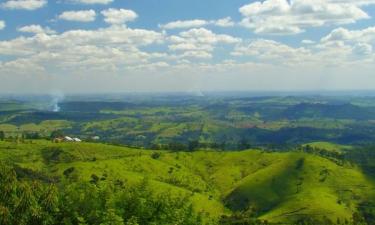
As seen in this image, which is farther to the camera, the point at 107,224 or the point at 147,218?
the point at 147,218

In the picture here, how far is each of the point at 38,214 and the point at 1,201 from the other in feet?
48.9

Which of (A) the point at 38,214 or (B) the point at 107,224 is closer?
(B) the point at 107,224

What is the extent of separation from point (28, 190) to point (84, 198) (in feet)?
41.1

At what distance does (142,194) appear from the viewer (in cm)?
7662

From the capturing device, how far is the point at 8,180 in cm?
9481

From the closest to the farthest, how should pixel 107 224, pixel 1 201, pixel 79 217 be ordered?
pixel 107 224 < pixel 79 217 < pixel 1 201

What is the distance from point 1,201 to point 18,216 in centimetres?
970

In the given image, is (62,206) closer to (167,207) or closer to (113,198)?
(113,198)

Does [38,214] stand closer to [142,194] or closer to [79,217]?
[79,217]

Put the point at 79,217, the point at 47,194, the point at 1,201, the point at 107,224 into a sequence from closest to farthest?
the point at 107,224
the point at 79,217
the point at 47,194
the point at 1,201

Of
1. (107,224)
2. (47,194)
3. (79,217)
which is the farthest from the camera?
(47,194)

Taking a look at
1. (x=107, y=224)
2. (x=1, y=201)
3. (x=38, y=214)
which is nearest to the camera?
(x=107, y=224)

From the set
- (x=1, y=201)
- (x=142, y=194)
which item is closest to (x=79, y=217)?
(x=142, y=194)

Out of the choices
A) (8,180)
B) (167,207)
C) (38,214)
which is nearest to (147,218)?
(167,207)
